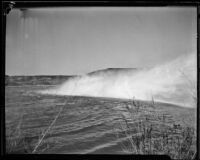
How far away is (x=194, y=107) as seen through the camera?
1.99 m

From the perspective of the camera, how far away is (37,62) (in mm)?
2045

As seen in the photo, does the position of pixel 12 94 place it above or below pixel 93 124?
above

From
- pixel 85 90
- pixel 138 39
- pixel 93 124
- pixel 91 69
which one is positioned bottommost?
pixel 93 124

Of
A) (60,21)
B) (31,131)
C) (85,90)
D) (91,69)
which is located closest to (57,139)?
(31,131)

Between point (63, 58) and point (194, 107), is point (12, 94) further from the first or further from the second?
point (194, 107)

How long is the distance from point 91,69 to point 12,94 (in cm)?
80

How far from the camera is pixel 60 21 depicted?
2051 mm
